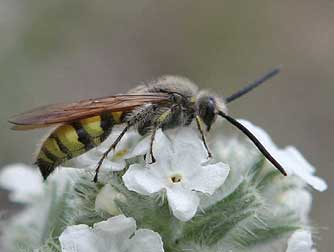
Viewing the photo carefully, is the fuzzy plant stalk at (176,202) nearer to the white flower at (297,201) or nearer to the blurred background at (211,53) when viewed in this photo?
the white flower at (297,201)

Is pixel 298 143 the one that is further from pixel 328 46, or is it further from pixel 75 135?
pixel 75 135

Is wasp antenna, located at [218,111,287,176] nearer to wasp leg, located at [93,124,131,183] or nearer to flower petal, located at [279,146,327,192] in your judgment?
flower petal, located at [279,146,327,192]

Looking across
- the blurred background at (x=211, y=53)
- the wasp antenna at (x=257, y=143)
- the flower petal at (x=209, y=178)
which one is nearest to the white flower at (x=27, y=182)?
the flower petal at (x=209, y=178)

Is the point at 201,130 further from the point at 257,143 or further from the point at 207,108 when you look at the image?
the point at 257,143

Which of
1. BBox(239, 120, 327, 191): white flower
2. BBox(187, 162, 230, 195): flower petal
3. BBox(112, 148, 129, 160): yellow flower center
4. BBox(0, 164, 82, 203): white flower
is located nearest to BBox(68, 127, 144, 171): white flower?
BBox(112, 148, 129, 160): yellow flower center

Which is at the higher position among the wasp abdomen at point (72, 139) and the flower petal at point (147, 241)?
the wasp abdomen at point (72, 139)

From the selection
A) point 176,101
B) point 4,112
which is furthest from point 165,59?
point 176,101
